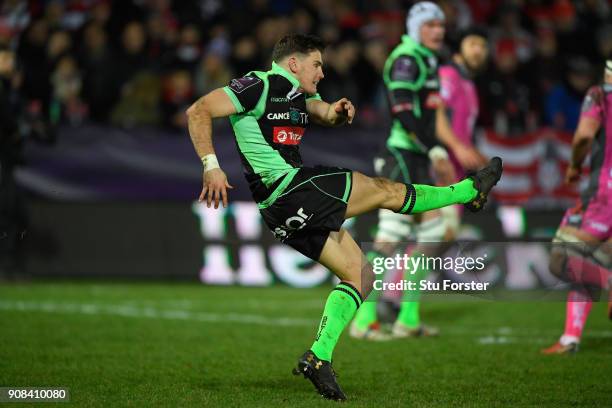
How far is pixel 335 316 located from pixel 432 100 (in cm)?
374

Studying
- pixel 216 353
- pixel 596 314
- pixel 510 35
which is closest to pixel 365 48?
pixel 510 35

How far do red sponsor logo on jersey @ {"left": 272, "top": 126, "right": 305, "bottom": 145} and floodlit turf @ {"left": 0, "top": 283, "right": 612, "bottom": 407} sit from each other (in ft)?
5.29

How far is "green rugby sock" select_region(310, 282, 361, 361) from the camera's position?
275 inches

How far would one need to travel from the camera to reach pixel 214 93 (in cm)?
687

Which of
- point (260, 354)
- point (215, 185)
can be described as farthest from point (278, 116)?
point (260, 354)

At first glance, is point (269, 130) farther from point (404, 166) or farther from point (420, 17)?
point (420, 17)

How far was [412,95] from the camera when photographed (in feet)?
32.9

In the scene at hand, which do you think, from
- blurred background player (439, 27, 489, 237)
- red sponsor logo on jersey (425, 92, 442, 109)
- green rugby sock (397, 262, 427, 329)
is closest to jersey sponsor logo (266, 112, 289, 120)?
red sponsor logo on jersey (425, 92, 442, 109)

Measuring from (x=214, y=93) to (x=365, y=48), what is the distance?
11392mm

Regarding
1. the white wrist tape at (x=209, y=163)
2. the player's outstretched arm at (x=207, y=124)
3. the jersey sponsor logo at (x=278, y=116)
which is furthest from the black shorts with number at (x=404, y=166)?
the white wrist tape at (x=209, y=163)

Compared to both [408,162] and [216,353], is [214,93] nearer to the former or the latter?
[216,353]

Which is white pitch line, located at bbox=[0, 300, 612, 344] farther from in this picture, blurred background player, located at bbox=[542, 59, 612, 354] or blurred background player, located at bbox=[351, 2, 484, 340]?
blurred background player, located at bbox=[542, 59, 612, 354]

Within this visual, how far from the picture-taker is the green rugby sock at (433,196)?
23.8 feet

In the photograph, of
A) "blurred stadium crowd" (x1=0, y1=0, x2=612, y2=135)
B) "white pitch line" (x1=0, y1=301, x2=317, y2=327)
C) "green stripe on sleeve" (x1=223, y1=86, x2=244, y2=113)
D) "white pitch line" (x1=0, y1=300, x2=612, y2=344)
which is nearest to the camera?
"green stripe on sleeve" (x1=223, y1=86, x2=244, y2=113)
